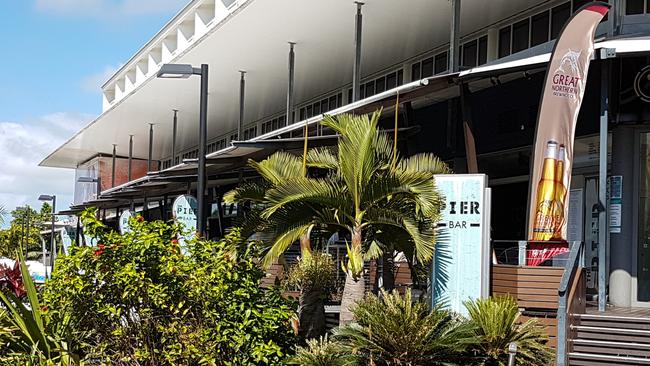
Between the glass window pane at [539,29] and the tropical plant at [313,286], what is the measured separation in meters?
6.66

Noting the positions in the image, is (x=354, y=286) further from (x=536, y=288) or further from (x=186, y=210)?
(x=186, y=210)

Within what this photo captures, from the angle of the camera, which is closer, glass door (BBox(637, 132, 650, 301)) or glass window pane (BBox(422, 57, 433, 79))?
glass door (BBox(637, 132, 650, 301))

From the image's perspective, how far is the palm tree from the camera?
14.1 metres

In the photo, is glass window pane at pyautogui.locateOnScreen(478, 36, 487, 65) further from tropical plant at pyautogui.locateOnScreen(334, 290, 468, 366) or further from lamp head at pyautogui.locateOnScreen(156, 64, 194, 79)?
tropical plant at pyautogui.locateOnScreen(334, 290, 468, 366)

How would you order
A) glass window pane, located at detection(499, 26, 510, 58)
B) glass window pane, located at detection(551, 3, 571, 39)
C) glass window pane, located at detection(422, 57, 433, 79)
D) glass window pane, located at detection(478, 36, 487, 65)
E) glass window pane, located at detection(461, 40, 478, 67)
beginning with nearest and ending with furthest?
glass window pane, located at detection(551, 3, 571, 39) < glass window pane, located at detection(499, 26, 510, 58) < glass window pane, located at detection(478, 36, 487, 65) < glass window pane, located at detection(461, 40, 478, 67) < glass window pane, located at detection(422, 57, 433, 79)

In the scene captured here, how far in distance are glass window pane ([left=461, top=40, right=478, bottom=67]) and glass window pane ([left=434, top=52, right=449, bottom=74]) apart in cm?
50

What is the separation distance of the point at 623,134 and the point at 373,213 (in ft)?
17.8

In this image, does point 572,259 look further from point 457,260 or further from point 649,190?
point 649,190

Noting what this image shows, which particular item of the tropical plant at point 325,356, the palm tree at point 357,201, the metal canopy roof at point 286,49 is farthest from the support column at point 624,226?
the tropical plant at point 325,356

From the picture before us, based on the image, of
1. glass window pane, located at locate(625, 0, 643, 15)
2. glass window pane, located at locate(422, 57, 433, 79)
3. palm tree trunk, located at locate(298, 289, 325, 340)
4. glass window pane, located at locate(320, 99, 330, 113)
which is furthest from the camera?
glass window pane, located at locate(320, 99, 330, 113)

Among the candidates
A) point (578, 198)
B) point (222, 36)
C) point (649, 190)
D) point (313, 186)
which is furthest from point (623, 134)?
point (222, 36)

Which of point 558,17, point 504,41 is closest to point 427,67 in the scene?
point 504,41

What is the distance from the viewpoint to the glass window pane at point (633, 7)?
17266mm

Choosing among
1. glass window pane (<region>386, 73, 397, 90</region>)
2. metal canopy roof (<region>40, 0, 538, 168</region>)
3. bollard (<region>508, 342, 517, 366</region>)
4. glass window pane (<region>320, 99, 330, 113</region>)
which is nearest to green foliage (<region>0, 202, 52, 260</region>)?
metal canopy roof (<region>40, 0, 538, 168</region>)
